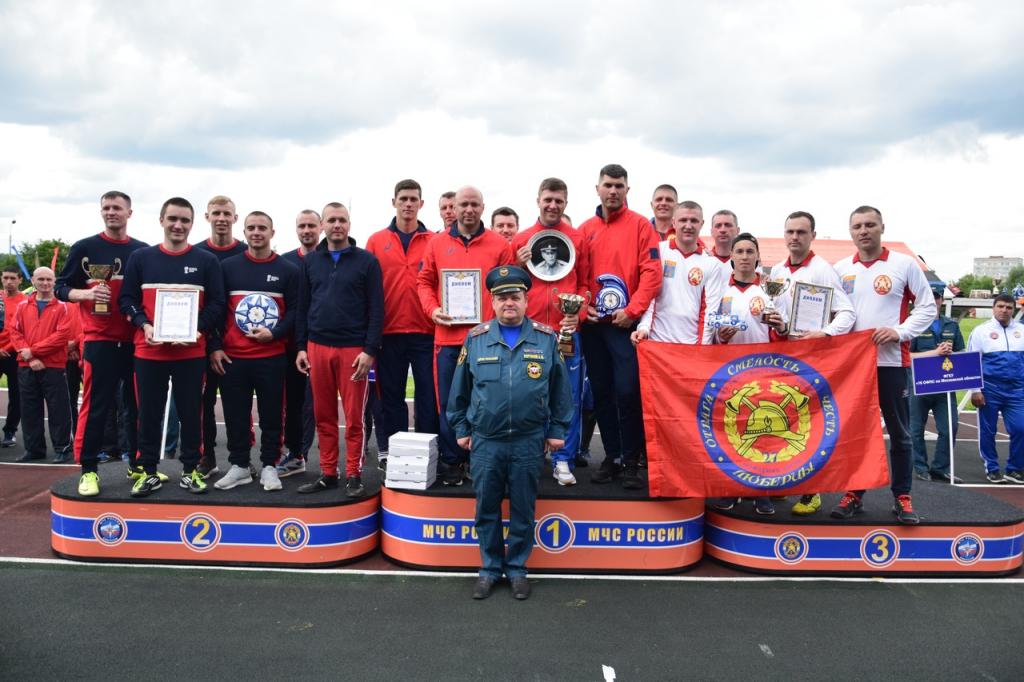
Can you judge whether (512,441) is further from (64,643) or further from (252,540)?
(64,643)

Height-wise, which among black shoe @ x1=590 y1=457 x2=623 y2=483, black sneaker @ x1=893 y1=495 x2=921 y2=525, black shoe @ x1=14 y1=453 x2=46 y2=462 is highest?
black shoe @ x1=590 y1=457 x2=623 y2=483

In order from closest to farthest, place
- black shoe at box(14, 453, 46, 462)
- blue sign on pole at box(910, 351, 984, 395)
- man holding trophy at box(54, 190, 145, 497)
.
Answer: man holding trophy at box(54, 190, 145, 497)
blue sign on pole at box(910, 351, 984, 395)
black shoe at box(14, 453, 46, 462)

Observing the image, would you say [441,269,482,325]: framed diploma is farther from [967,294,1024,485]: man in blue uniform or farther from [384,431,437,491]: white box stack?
[967,294,1024,485]: man in blue uniform

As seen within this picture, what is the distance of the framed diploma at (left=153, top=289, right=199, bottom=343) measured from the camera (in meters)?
4.80

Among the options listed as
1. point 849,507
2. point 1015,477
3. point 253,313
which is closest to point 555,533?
point 849,507

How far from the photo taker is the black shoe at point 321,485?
5.18 metres

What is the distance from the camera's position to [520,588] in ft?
14.5

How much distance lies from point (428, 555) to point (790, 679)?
8.21 ft

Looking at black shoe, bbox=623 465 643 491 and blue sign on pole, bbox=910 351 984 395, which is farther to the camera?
blue sign on pole, bbox=910 351 984 395

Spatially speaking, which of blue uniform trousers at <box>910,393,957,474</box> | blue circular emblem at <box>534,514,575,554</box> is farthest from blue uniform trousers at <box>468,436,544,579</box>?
blue uniform trousers at <box>910,393,957,474</box>

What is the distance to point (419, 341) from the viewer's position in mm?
5512

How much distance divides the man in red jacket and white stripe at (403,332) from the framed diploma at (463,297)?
0.53 meters

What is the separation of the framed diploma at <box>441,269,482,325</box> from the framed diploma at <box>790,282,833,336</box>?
234 centimetres

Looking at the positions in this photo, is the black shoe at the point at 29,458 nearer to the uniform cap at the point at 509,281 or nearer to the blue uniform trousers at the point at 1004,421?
the uniform cap at the point at 509,281
